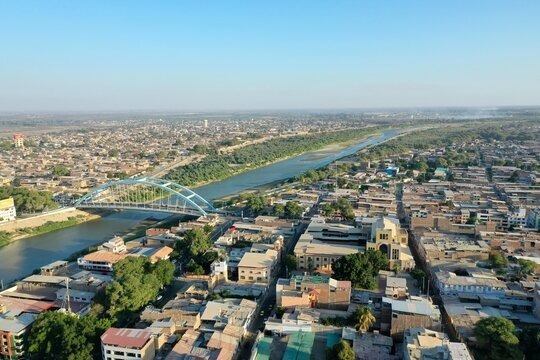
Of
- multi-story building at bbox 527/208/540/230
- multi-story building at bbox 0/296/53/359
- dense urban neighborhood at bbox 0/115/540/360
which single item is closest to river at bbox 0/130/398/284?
dense urban neighborhood at bbox 0/115/540/360

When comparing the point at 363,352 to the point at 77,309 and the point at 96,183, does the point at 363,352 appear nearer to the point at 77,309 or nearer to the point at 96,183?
the point at 77,309

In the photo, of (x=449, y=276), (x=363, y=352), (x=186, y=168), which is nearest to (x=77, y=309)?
(x=363, y=352)

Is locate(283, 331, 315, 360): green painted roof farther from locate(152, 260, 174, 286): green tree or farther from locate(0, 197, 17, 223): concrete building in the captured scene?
locate(0, 197, 17, 223): concrete building


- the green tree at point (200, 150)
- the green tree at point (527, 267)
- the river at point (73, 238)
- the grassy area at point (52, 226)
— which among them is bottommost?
the river at point (73, 238)

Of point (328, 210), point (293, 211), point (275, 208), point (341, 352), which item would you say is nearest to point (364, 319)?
point (341, 352)

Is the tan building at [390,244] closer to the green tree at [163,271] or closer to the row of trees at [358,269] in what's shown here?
the row of trees at [358,269]

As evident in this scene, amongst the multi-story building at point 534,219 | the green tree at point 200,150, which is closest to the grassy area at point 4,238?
the multi-story building at point 534,219

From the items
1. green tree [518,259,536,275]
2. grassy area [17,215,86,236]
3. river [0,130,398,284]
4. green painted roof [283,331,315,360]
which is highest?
green tree [518,259,536,275]
